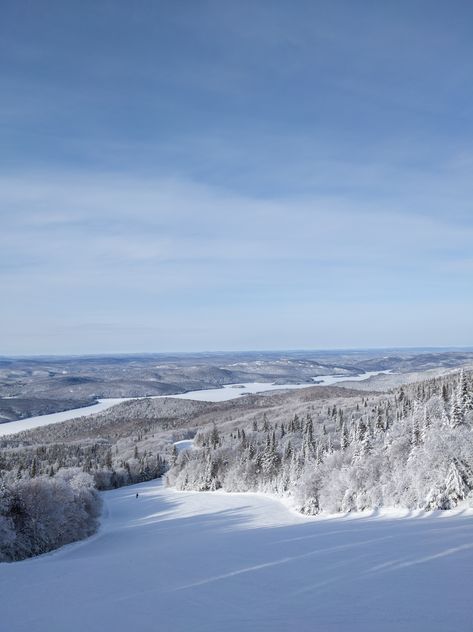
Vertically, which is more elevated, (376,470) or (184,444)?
(376,470)

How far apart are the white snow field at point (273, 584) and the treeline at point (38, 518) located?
784 inches

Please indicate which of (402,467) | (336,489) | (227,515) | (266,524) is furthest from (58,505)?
(402,467)

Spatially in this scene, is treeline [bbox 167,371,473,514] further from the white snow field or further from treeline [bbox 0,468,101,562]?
treeline [bbox 0,468,101,562]

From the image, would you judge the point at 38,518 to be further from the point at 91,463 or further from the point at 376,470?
the point at 91,463

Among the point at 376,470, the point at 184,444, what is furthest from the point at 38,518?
the point at 184,444

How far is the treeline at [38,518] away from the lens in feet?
172

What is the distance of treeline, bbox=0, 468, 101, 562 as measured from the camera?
52.3m

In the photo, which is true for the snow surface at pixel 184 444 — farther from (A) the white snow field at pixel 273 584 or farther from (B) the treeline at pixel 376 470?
(A) the white snow field at pixel 273 584

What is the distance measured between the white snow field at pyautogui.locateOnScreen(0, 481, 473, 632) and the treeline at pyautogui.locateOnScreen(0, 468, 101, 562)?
19.9 meters

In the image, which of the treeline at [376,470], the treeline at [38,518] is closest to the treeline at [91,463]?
the treeline at [376,470]

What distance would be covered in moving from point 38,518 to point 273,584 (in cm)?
4600

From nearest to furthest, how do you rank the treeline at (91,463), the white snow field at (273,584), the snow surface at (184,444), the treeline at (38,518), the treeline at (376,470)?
the white snow field at (273,584) < the treeline at (376,470) < the treeline at (38,518) < the treeline at (91,463) < the snow surface at (184,444)

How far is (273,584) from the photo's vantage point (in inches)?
813

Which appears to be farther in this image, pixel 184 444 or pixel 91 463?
pixel 184 444
